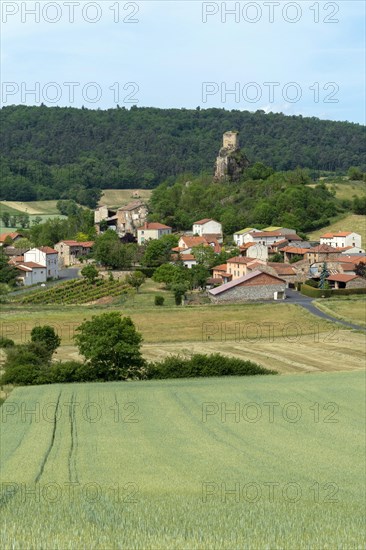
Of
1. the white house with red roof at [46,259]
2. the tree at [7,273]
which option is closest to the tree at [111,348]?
the tree at [7,273]

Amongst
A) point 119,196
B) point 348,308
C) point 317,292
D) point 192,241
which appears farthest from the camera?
point 119,196

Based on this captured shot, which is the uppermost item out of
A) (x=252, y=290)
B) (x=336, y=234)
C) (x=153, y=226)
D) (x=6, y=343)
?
(x=153, y=226)

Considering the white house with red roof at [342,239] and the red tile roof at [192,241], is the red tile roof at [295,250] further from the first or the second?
the red tile roof at [192,241]

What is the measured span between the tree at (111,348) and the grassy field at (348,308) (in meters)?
21.1

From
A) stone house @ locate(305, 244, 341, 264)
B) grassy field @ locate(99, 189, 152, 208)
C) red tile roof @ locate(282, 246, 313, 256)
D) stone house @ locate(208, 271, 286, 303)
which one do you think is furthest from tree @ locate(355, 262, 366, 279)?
grassy field @ locate(99, 189, 152, 208)

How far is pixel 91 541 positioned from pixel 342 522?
13.0 feet

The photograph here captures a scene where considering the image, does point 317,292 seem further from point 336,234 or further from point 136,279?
point 336,234

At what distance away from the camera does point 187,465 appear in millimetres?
19938

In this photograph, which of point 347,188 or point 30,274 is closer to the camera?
point 30,274

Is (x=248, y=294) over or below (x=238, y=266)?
below

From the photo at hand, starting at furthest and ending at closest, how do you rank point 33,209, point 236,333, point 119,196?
point 119,196 → point 33,209 → point 236,333

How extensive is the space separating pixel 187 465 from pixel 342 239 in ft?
238

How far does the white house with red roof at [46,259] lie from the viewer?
79.1 m

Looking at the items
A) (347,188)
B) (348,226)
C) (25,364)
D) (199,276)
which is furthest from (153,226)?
(25,364)
